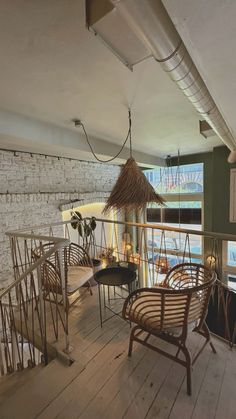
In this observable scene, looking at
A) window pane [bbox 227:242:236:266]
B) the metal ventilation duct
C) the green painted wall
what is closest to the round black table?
the metal ventilation duct

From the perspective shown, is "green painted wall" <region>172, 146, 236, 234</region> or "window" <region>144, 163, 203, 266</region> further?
"window" <region>144, 163, 203, 266</region>

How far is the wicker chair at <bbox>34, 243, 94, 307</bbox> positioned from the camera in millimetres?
2207

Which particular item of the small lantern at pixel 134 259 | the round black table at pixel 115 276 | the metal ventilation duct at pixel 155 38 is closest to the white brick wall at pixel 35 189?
the small lantern at pixel 134 259

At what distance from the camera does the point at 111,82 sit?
1.98m

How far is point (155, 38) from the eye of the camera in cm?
95

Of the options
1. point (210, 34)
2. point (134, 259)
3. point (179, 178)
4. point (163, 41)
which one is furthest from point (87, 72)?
point (179, 178)

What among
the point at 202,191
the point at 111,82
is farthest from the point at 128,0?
the point at 202,191

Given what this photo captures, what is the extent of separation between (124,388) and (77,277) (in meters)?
1.21

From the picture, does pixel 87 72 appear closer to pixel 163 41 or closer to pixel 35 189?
pixel 163 41

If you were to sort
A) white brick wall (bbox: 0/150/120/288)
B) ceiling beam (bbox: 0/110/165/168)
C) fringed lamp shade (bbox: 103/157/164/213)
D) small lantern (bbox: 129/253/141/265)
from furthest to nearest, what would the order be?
small lantern (bbox: 129/253/141/265) < white brick wall (bbox: 0/150/120/288) < ceiling beam (bbox: 0/110/165/168) < fringed lamp shade (bbox: 103/157/164/213)

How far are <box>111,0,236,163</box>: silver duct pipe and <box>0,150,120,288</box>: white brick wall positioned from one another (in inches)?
124

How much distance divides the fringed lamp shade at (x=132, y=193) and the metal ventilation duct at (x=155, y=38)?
36.8 inches

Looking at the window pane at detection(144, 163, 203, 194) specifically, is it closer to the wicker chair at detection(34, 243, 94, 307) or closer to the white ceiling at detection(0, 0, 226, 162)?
the white ceiling at detection(0, 0, 226, 162)

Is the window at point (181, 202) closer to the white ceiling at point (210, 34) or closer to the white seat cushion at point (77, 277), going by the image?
the white seat cushion at point (77, 277)
